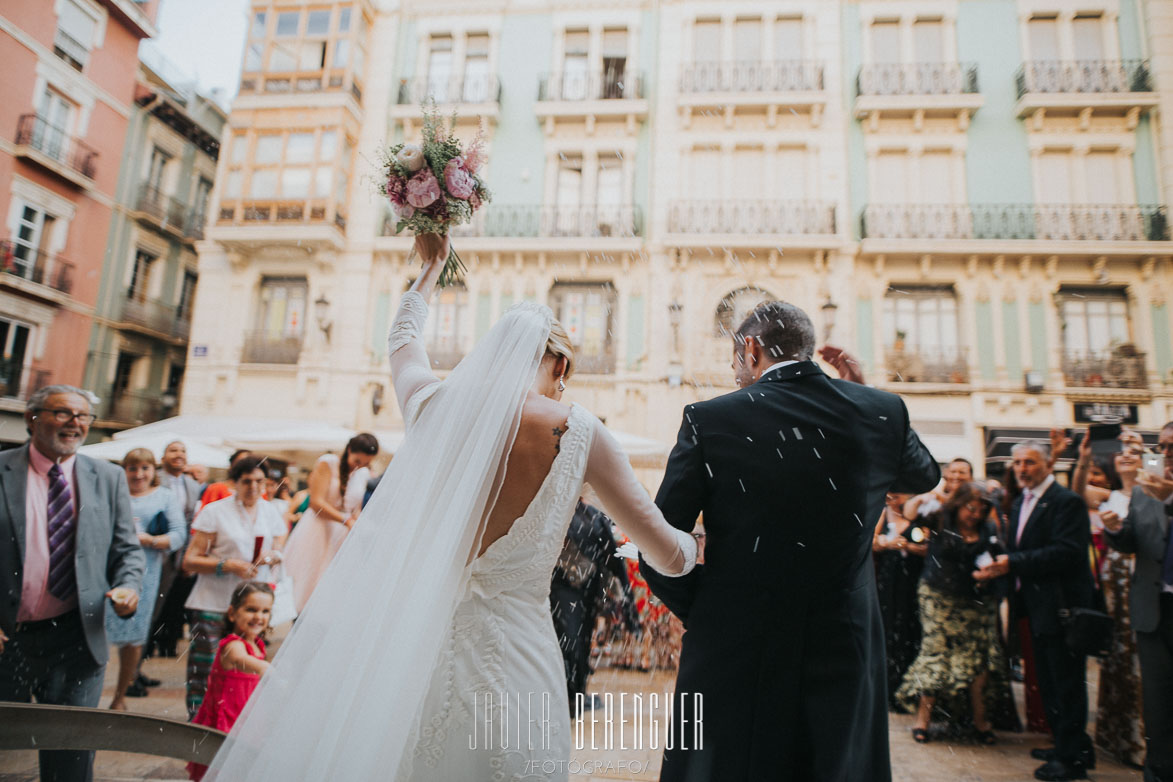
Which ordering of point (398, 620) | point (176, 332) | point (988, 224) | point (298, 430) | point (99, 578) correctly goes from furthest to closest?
point (176, 332)
point (988, 224)
point (298, 430)
point (99, 578)
point (398, 620)

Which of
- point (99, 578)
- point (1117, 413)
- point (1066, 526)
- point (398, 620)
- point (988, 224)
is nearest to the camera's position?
point (398, 620)

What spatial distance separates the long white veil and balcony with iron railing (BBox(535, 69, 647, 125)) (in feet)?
45.1

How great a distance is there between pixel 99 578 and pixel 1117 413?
50.0 ft

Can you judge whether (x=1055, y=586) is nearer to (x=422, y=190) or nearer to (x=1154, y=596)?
(x=1154, y=596)

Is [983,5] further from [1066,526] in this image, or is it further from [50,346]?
[50,346]

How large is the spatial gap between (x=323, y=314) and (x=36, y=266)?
6307mm

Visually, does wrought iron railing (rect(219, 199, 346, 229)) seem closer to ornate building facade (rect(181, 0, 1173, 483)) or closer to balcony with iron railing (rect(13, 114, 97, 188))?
ornate building facade (rect(181, 0, 1173, 483))

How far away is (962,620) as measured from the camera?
4387mm

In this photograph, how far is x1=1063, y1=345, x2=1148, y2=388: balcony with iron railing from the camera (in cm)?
1238

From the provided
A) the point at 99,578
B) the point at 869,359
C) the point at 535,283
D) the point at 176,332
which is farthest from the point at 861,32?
the point at 176,332

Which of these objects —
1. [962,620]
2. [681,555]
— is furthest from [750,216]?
[681,555]

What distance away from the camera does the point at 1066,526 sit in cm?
399

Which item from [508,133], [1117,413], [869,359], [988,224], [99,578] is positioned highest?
[508,133]

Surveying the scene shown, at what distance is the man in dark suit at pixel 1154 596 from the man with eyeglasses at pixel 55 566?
15.7 ft
